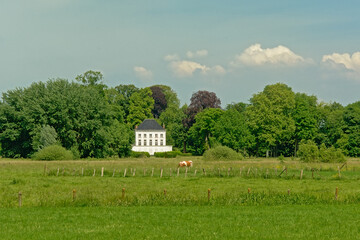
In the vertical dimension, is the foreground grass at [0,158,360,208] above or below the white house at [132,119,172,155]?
below

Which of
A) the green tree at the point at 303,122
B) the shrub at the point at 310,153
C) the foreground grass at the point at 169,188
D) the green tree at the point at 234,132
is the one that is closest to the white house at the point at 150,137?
the green tree at the point at 234,132

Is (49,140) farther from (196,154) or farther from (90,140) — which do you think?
(196,154)

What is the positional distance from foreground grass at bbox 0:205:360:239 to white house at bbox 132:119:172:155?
105m

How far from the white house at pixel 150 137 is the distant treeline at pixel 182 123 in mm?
4241

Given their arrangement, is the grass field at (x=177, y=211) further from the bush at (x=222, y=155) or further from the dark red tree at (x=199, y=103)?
the dark red tree at (x=199, y=103)

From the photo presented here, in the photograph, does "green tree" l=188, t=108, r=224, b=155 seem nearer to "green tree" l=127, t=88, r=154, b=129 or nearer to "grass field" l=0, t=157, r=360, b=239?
"green tree" l=127, t=88, r=154, b=129

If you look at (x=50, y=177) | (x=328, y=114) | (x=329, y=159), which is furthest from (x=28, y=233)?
(x=328, y=114)

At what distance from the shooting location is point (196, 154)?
122 meters

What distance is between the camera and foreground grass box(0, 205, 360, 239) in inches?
794

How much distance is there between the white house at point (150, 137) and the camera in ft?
434

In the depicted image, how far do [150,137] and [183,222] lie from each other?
110 meters

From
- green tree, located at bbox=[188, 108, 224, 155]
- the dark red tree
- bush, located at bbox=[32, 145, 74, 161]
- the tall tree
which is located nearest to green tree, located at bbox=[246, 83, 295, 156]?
green tree, located at bbox=[188, 108, 224, 155]

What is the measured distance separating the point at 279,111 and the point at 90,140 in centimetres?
3869

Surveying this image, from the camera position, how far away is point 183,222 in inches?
900
